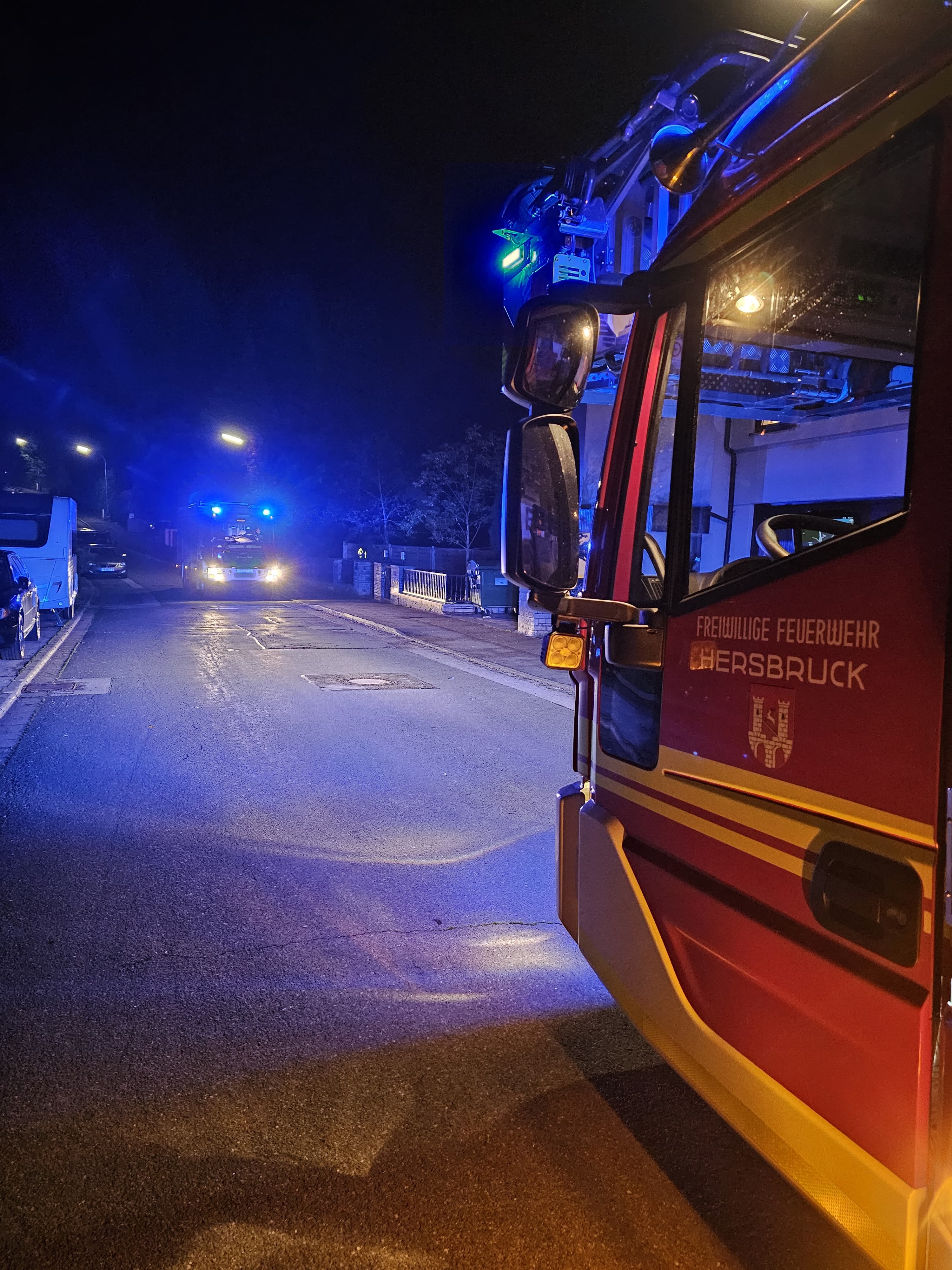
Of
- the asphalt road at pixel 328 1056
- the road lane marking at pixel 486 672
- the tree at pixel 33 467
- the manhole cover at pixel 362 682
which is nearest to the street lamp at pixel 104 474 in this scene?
the tree at pixel 33 467

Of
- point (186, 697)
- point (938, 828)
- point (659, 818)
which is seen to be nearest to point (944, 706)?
point (938, 828)

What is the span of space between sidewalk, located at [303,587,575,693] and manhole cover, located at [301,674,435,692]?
1837 millimetres

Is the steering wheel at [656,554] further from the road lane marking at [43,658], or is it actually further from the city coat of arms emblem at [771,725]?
the road lane marking at [43,658]

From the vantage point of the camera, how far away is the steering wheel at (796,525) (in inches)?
113

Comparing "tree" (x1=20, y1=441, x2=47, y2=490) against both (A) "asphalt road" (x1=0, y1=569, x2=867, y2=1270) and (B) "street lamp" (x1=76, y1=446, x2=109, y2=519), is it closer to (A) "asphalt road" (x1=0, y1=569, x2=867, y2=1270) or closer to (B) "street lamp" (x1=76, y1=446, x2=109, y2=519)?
(B) "street lamp" (x1=76, y1=446, x2=109, y2=519)

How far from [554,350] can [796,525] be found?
1.12 meters

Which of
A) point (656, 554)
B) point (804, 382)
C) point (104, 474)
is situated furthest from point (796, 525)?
point (104, 474)

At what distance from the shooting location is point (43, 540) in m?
19.0

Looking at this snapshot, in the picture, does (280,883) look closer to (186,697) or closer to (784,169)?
(784,169)

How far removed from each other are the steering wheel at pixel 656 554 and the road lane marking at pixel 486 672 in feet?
18.5

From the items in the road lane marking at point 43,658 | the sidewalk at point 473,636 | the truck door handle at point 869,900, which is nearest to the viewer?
the truck door handle at point 869,900

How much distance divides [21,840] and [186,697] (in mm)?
5121

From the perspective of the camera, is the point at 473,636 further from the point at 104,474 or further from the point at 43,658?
the point at 104,474

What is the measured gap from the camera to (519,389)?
259cm
